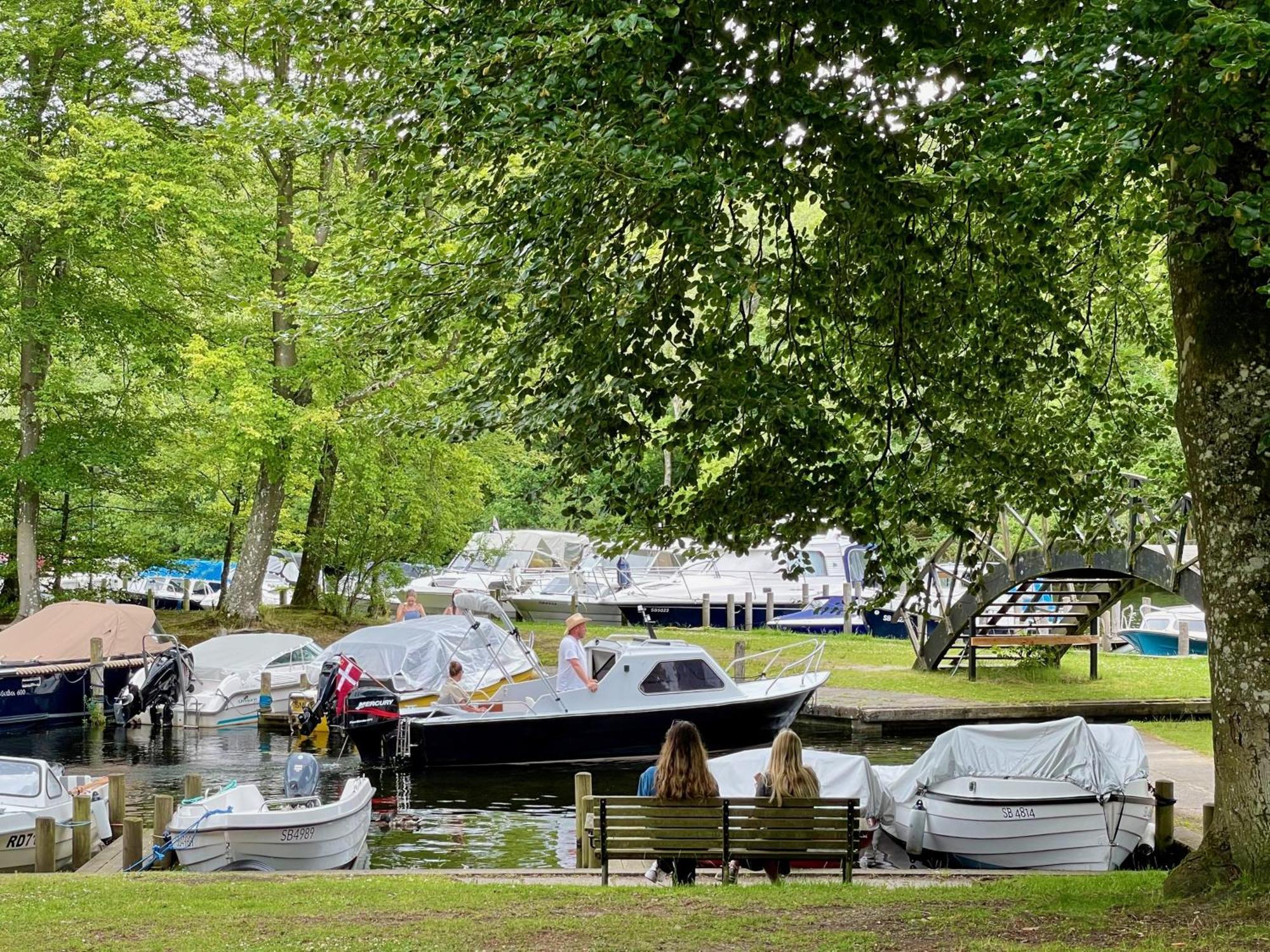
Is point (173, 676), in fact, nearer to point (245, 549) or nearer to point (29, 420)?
point (245, 549)

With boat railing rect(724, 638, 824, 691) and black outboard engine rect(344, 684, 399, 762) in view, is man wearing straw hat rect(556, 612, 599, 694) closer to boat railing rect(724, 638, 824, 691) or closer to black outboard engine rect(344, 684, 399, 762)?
black outboard engine rect(344, 684, 399, 762)

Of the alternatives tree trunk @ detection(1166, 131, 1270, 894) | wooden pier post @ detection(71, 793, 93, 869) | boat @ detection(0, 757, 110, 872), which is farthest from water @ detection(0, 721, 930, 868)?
Result: tree trunk @ detection(1166, 131, 1270, 894)

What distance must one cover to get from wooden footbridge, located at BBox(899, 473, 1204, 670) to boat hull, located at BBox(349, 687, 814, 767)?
4.21 meters

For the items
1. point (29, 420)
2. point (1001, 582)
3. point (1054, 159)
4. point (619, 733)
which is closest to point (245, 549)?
point (29, 420)

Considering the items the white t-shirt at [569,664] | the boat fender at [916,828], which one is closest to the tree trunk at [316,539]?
the white t-shirt at [569,664]

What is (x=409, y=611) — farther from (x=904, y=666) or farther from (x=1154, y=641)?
(x=1154, y=641)

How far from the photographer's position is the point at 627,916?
8727 millimetres

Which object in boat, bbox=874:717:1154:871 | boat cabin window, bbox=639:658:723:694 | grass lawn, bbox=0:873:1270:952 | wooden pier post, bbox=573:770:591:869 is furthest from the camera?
boat cabin window, bbox=639:658:723:694

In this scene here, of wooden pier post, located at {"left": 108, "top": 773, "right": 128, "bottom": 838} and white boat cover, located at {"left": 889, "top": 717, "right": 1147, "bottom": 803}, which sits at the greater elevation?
white boat cover, located at {"left": 889, "top": 717, "right": 1147, "bottom": 803}

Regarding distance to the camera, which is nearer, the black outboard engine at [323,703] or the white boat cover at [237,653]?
the black outboard engine at [323,703]

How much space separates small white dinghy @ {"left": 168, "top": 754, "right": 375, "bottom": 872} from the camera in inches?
517

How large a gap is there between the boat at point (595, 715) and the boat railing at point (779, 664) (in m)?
2.08

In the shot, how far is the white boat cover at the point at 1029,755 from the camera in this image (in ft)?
44.9

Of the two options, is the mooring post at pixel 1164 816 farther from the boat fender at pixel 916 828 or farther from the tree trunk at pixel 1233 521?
the tree trunk at pixel 1233 521
